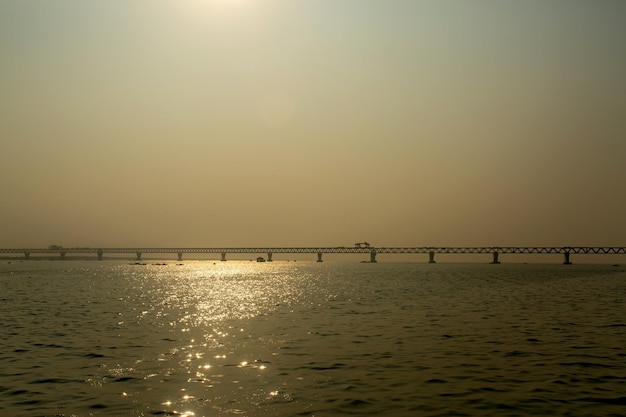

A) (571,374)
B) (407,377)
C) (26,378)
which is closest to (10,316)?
(26,378)

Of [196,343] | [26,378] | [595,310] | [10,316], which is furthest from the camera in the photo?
[595,310]

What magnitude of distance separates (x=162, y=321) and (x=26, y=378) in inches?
835

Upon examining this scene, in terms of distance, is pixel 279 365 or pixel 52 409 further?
pixel 279 365

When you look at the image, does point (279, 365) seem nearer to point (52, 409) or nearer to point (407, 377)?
point (407, 377)

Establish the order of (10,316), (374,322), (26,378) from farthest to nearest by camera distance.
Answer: (10,316) → (374,322) → (26,378)

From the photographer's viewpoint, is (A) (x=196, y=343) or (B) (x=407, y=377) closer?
(B) (x=407, y=377)

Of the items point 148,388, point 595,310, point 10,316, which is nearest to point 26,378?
point 148,388

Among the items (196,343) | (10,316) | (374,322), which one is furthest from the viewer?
(10,316)

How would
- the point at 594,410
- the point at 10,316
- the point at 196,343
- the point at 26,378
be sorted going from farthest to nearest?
the point at 10,316, the point at 196,343, the point at 26,378, the point at 594,410

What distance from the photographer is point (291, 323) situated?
41531 mm

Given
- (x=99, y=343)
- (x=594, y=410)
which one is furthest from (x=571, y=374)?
(x=99, y=343)

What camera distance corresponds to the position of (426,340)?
3189 centimetres

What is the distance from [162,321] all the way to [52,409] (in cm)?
2607

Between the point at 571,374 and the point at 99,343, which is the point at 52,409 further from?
the point at 571,374
